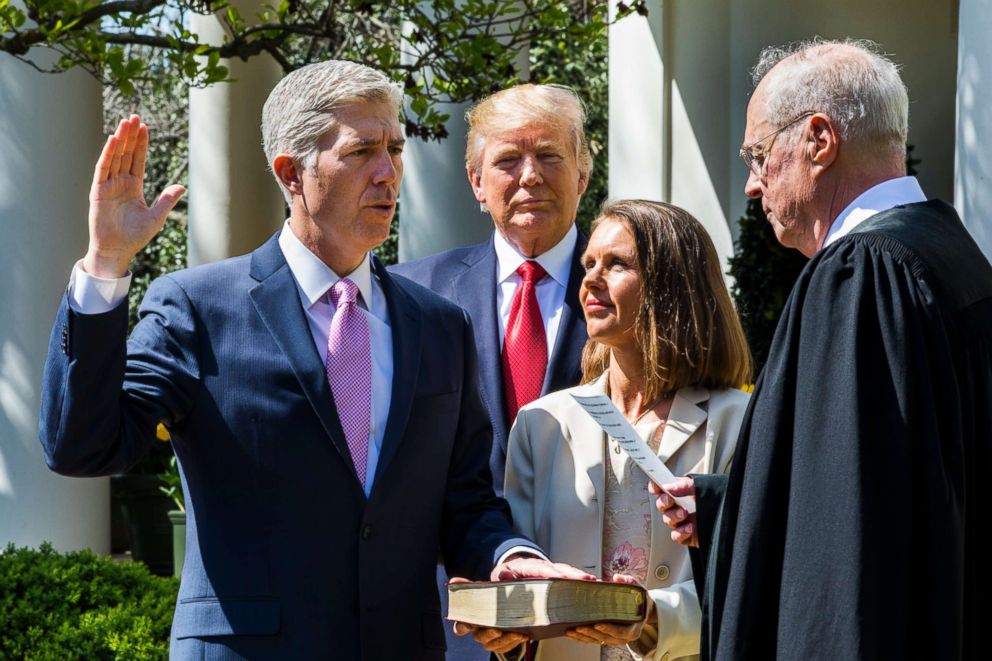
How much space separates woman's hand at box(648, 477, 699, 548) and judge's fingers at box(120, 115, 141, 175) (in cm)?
149

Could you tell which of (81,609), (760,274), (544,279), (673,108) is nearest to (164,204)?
(544,279)

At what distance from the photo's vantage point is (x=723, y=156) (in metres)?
10.2

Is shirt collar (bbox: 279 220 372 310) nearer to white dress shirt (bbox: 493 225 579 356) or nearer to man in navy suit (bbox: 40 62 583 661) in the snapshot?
man in navy suit (bbox: 40 62 583 661)

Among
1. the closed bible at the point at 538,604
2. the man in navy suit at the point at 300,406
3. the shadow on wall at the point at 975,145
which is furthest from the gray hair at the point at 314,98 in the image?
the shadow on wall at the point at 975,145

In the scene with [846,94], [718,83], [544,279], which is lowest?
[544,279]

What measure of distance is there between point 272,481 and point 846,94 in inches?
65.0

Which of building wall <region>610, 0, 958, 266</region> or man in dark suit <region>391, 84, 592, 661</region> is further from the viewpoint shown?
building wall <region>610, 0, 958, 266</region>

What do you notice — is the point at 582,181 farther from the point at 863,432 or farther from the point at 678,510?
the point at 863,432

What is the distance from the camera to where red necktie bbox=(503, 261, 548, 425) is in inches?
180

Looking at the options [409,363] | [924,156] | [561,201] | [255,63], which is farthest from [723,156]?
[409,363]

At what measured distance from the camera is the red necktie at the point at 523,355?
15.0 feet

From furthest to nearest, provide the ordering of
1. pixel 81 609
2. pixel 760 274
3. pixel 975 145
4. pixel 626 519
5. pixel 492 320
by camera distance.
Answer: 1. pixel 760 274
2. pixel 81 609
3. pixel 975 145
4. pixel 492 320
5. pixel 626 519

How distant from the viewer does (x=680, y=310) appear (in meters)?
3.97

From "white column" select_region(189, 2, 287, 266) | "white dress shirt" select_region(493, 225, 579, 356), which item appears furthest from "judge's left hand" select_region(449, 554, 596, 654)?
"white column" select_region(189, 2, 287, 266)
